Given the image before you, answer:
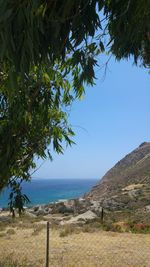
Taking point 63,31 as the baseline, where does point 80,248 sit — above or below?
below

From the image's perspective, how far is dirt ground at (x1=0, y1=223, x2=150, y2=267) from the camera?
40.5ft

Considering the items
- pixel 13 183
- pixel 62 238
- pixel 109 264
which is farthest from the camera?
pixel 62 238

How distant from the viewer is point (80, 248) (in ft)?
49.6

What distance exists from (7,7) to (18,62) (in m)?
0.42

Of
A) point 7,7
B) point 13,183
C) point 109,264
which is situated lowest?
point 109,264

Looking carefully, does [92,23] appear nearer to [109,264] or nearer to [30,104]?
[30,104]

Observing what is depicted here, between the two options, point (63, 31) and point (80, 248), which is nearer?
point (63, 31)

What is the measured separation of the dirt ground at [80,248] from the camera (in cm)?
1235

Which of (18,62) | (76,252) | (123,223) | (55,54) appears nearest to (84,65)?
(55,54)

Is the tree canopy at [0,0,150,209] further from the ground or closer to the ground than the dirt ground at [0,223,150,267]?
further from the ground

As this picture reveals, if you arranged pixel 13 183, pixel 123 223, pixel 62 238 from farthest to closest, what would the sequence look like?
pixel 123 223 < pixel 62 238 < pixel 13 183

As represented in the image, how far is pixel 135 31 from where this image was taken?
370 cm

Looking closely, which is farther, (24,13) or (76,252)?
(76,252)

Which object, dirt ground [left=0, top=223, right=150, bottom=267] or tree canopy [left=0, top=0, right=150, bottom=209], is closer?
tree canopy [left=0, top=0, right=150, bottom=209]
